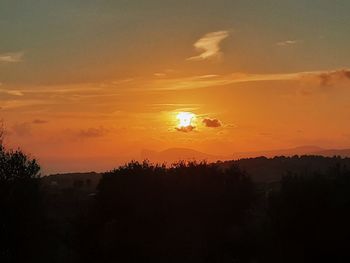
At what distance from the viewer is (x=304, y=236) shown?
1499 inches

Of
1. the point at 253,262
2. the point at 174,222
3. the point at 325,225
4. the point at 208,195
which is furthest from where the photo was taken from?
the point at 208,195

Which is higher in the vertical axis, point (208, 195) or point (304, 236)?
point (208, 195)

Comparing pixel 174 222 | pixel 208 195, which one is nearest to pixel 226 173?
pixel 208 195

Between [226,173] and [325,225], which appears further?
[226,173]

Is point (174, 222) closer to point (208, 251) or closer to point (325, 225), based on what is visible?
point (208, 251)

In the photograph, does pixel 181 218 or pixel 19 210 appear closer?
pixel 19 210

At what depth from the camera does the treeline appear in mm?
34094

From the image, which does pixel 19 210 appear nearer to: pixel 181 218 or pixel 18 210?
pixel 18 210

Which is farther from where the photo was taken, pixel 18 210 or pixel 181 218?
pixel 181 218

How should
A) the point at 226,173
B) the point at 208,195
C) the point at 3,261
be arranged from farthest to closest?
the point at 226,173 → the point at 208,195 → the point at 3,261

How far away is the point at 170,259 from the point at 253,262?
19.0 feet

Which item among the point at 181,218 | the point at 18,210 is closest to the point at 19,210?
the point at 18,210

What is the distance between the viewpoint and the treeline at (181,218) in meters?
34.1

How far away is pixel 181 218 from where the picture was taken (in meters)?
46.0
